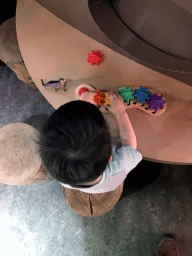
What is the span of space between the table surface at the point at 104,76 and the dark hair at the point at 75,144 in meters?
0.36

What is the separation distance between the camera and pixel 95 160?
1.85 feet

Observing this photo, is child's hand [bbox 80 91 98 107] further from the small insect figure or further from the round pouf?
the round pouf

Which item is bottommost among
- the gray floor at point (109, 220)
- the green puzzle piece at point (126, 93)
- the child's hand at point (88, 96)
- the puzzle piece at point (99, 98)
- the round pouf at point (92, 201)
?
the gray floor at point (109, 220)

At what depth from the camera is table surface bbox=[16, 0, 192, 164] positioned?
0.91 meters

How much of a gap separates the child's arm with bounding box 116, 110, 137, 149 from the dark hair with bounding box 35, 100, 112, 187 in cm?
28

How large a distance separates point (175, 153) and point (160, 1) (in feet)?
2.11

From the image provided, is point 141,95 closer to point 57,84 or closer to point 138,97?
point 138,97

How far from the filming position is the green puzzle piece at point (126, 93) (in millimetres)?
931

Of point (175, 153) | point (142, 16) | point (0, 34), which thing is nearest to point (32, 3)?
point (0, 34)

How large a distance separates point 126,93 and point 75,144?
0.50 metres

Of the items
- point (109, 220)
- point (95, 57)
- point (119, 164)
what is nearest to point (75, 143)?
point (119, 164)

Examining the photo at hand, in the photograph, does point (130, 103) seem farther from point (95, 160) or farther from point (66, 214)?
point (66, 214)

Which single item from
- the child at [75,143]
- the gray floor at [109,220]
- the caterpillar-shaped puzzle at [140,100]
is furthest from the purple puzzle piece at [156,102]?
the gray floor at [109,220]

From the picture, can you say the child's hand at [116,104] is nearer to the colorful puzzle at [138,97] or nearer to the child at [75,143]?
the colorful puzzle at [138,97]
